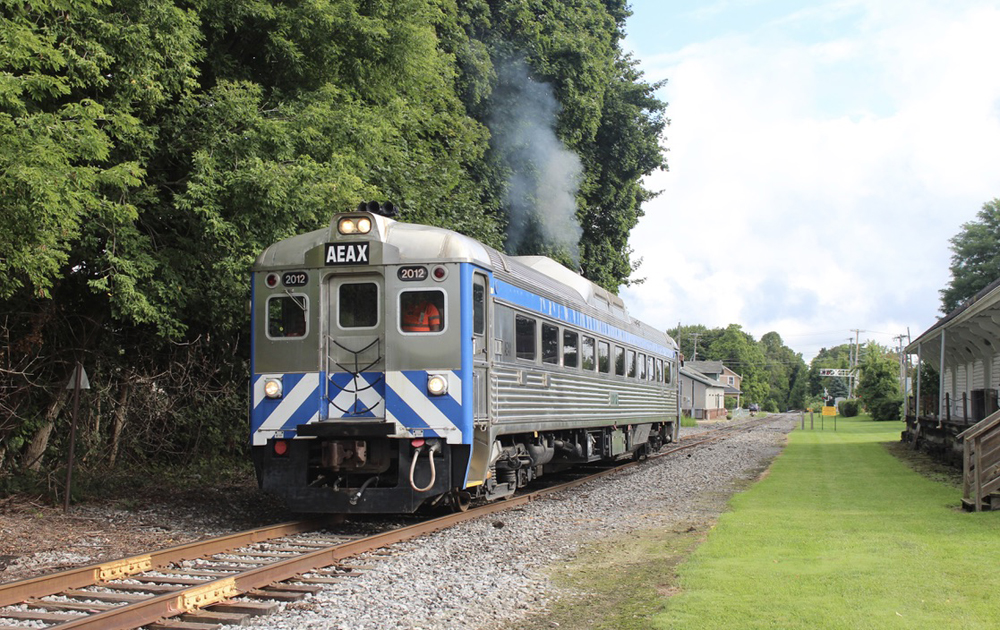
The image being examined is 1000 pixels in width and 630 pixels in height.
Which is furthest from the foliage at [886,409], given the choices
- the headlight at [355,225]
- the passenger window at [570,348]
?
the headlight at [355,225]

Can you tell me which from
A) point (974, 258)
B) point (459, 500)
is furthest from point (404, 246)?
point (974, 258)

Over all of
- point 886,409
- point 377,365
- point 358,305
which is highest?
point 358,305

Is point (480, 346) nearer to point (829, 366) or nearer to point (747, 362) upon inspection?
point (747, 362)

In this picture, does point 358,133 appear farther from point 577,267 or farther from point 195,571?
point 577,267

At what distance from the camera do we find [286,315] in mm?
10414

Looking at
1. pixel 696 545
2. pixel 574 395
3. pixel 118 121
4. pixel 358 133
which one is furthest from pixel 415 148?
pixel 696 545

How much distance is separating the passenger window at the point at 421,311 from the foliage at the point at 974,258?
50461 mm

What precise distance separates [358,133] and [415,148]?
Answer: 17.7ft

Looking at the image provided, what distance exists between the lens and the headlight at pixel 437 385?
9.80m

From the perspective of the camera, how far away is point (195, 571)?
7.48m

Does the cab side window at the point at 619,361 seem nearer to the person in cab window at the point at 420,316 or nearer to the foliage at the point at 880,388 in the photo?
the person in cab window at the point at 420,316

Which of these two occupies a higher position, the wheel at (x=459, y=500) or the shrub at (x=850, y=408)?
the wheel at (x=459, y=500)

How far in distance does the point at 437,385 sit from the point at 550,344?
3370mm

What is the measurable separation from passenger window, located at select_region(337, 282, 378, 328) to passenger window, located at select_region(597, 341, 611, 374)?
20.3 feet
